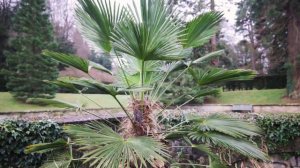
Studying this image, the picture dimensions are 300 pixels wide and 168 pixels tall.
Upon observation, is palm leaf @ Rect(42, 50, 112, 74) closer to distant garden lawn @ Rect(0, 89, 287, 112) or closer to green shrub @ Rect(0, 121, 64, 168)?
green shrub @ Rect(0, 121, 64, 168)

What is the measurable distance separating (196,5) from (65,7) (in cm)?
1065

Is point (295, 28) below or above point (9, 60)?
above

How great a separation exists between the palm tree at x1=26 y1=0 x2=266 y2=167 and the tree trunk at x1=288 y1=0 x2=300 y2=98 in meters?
11.4

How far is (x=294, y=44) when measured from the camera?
12.8 m

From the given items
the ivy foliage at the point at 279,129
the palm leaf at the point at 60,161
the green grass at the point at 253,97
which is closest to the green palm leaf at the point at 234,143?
the palm leaf at the point at 60,161

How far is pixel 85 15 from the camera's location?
2641 mm

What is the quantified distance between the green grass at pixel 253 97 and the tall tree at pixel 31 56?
8702mm

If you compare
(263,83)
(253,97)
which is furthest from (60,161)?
(263,83)

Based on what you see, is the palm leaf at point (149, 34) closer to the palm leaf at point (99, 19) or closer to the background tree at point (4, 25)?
the palm leaf at point (99, 19)

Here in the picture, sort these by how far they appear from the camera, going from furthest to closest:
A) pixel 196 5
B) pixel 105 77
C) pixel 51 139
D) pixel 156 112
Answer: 1. pixel 105 77
2. pixel 196 5
3. pixel 51 139
4. pixel 156 112

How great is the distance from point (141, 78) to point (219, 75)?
70 cm

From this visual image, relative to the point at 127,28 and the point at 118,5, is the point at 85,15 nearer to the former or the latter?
the point at 118,5

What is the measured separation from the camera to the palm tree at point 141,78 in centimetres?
203

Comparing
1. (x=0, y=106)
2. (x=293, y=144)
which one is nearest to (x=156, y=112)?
(x=293, y=144)
